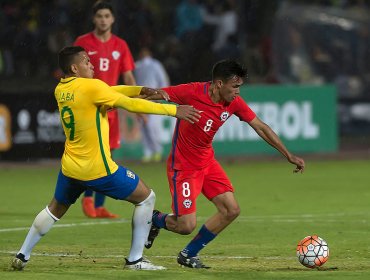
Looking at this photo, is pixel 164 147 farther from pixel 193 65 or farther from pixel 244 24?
pixel 244 24

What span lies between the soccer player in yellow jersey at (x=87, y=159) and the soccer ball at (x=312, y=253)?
125cm

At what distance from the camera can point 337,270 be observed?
9.62 meters

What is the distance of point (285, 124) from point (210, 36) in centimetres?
310

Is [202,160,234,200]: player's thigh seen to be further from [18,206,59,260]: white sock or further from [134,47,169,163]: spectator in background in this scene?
[134,47,169,163]: spectator in background

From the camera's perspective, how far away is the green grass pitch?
31.3ft

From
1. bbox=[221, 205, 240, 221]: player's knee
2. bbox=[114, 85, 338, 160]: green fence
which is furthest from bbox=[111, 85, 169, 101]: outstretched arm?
bbox=[114, 85, 338, 160]: green fence

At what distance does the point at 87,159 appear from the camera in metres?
9.47

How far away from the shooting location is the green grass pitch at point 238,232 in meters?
9.55

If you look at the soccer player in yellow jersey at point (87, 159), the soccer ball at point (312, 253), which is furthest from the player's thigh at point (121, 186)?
the soccer ball at point (312, 253)

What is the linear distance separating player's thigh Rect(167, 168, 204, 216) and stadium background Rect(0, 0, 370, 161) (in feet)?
36.5

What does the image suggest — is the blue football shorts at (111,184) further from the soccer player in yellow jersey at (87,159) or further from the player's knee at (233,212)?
the player's knee at (233,212)

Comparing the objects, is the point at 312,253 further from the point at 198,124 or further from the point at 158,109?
the point at 158,109

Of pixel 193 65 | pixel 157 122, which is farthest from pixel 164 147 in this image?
pixel 193 65

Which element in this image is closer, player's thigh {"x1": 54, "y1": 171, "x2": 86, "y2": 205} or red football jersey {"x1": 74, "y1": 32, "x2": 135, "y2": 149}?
player's thigh {"x1": 54, "y1": 171, "x2": 86, "y2": 205}
